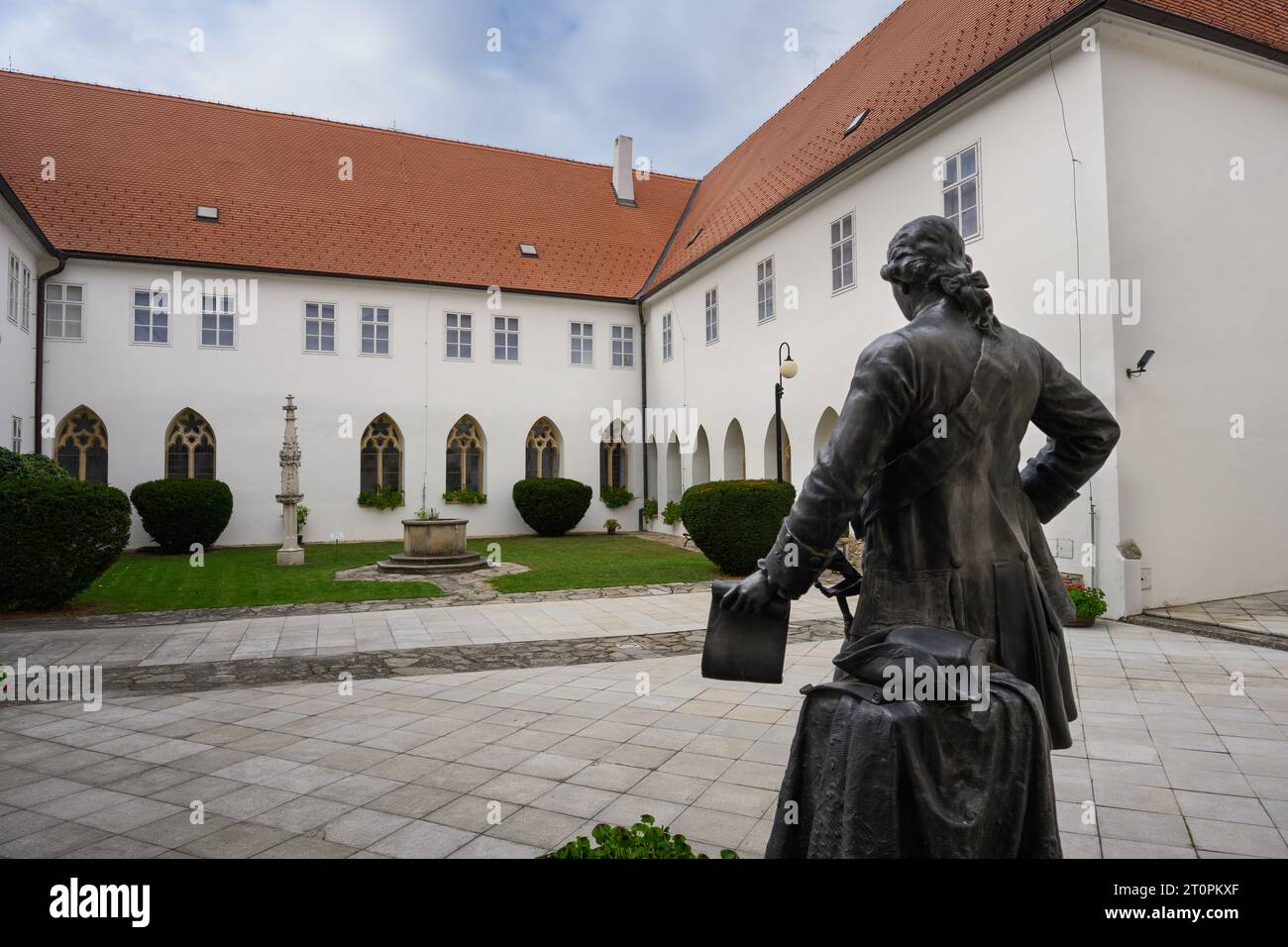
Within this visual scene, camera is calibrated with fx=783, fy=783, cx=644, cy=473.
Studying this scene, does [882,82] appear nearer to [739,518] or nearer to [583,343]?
[739,518]

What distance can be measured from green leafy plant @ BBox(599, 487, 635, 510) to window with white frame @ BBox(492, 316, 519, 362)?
4870 mm

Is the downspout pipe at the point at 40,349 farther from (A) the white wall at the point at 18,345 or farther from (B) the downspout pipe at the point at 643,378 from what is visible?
(B) the downspout pipe at the point at 643,378

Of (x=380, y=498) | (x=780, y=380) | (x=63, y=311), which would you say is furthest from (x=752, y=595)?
(x=63, y=311)

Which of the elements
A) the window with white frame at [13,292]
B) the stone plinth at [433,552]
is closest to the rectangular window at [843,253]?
the stone plinth at [433,552]

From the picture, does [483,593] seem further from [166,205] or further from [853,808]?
[166,205]

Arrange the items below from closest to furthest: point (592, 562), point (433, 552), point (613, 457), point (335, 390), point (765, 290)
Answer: point (433, 552) → point (592, 562) → point (765, 290) → point (335, 390) → point (613, 457)

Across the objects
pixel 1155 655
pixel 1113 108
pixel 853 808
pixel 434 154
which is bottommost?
pixel 1155 655

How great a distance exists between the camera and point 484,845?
3.54 meters

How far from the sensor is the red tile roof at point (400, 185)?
18.1 meters

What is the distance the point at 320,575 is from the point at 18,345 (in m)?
9.66

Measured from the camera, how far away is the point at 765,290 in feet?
60.0
